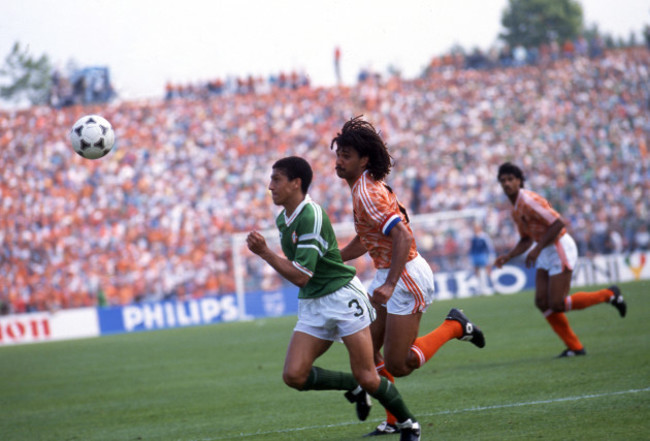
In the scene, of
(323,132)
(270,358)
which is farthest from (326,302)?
(323,132)

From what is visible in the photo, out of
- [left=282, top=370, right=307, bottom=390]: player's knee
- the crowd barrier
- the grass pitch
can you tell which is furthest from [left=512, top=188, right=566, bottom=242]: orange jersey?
the crowd barrier

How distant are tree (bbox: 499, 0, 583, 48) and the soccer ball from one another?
72.9m

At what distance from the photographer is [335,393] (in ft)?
33.7

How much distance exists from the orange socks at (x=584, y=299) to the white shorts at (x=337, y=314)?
17.7 ft

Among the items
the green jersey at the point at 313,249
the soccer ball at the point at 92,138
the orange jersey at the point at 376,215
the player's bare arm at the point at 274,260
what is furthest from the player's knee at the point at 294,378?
the soccer ball at the point at 92,138

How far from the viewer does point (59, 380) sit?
46.7ft

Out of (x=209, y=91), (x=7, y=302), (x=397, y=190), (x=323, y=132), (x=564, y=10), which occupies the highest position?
(x=564, y=10)

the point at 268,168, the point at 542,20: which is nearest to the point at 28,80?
the point at 268,168

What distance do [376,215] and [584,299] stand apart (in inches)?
224

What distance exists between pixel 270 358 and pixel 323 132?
2315 centimetres

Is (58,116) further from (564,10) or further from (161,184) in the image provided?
(564,10)

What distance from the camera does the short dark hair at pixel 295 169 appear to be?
6.35 metres

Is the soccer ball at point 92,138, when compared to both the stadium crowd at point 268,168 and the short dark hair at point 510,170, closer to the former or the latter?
the short dark hair at point 510,170

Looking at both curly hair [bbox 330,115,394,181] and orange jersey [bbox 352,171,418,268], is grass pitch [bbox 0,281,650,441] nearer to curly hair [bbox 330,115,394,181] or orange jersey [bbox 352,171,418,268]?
orange jersey [bbox 352,171,418,268]
